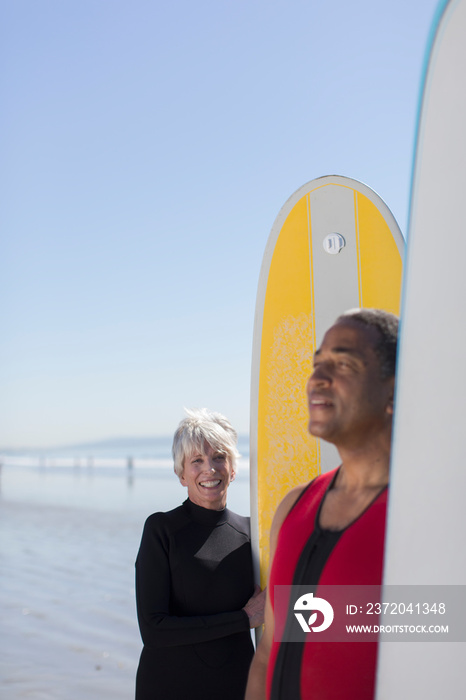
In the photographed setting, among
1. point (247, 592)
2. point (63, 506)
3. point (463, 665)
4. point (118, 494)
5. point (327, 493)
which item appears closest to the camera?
point (463, 665)

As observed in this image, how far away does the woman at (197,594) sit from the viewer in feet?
5.27

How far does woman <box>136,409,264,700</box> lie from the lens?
1.61m

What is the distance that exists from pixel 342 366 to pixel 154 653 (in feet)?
3.71

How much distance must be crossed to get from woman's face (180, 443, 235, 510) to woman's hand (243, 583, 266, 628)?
0.85 ft

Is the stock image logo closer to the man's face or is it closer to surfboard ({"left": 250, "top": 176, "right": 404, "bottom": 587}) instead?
the man's face

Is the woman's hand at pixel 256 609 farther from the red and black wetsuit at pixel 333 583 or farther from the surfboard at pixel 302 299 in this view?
the red and black wetsuit at pixel 333 583

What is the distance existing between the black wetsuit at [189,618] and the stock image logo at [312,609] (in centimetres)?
68

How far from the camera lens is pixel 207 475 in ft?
5.62

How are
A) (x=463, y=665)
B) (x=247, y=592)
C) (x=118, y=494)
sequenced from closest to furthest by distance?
(x=463, y=665) → (x=247, y=592) → (x=118, y=494)

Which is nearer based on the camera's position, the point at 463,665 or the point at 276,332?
the point at 463,665

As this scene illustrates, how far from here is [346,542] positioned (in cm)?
94

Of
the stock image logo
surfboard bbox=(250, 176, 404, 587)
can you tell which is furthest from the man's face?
surfboard bbox=(250, 176, 404, 587)

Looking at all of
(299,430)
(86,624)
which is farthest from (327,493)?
(86,624)

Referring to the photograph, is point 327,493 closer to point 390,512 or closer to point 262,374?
point 390,512
